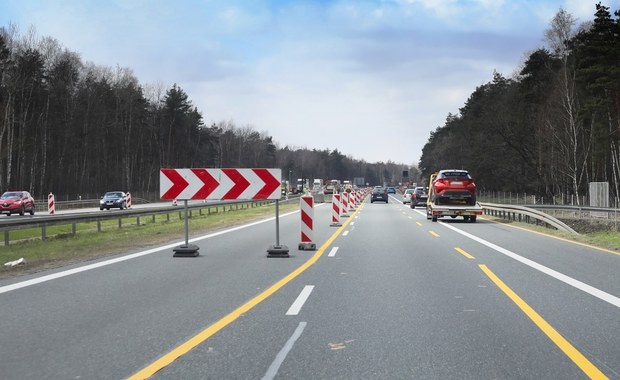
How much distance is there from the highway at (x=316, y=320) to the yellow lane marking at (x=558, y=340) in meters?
0.02

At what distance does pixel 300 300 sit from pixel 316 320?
1.20 m

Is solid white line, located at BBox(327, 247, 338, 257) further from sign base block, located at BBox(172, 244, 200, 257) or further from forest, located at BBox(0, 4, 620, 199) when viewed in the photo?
forest, located at BBox(0, 4, 620, 199)

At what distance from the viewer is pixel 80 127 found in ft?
218

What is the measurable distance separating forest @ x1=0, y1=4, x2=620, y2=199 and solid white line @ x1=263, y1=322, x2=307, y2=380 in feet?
135

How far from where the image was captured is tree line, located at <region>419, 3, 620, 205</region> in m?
42.1

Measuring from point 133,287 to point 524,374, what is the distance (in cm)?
613

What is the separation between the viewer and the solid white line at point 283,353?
14.4 feet

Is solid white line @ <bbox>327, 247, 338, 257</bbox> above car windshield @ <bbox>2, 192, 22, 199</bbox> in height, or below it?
below

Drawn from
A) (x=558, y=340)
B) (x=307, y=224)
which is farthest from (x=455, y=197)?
(x=558, y=340)

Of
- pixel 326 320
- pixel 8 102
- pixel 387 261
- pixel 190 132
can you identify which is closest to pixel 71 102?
pixel 8 102

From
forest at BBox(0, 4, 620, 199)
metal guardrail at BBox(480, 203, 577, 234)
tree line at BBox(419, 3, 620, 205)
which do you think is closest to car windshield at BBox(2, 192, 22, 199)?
forest at BBox(0, 4, 620, 199)

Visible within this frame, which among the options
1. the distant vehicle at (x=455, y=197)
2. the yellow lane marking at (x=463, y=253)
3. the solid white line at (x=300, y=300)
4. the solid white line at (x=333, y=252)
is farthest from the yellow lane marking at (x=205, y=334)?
the distant vehicle at (x=455, y=197)

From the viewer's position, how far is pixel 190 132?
95.0m

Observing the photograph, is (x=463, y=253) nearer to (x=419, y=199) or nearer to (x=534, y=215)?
(x=534, y=215)
